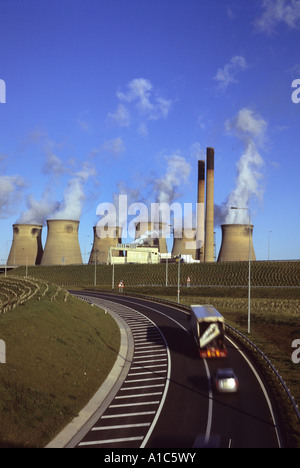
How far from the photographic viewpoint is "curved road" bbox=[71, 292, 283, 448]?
17.8 meters

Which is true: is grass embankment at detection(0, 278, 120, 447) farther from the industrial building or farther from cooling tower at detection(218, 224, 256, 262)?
A: the industrial building

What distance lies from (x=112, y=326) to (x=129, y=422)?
23535 millimetres

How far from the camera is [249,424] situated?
63.3ft

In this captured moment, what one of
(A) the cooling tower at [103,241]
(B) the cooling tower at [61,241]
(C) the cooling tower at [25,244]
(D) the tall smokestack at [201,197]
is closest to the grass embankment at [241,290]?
(C) the cooling tower at [25,244]

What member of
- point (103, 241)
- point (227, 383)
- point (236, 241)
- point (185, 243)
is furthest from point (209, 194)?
point (227, 383)

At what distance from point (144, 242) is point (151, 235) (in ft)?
17.7

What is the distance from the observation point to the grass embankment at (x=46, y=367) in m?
19.4

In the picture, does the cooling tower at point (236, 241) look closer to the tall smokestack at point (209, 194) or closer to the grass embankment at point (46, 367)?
the tall smokestack at point (209, 194)

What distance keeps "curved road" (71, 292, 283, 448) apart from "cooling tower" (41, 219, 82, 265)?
78.4 metres

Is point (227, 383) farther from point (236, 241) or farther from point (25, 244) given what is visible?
point (25, 244)

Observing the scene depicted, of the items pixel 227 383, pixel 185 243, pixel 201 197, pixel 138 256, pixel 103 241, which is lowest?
pixel 227 383

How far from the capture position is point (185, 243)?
122 metres

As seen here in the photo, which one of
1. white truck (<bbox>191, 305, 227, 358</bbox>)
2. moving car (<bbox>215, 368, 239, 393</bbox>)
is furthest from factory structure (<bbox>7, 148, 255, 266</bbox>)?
moving car (<bbox>215, 368, 239, 393</bbox>)
